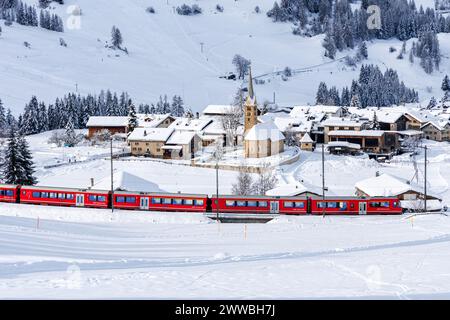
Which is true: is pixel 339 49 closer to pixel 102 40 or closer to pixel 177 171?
pixel 102 40

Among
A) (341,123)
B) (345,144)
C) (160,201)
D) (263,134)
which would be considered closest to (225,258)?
(160,201)

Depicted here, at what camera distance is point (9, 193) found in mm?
40438

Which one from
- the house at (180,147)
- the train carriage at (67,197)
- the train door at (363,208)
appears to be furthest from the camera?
the house at (180,147)

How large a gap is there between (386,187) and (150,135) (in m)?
36.5

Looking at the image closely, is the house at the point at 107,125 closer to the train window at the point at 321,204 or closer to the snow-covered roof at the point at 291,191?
the snow-covered roof at the point at 291,191

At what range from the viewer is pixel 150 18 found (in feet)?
655

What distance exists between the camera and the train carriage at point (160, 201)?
3809 cm

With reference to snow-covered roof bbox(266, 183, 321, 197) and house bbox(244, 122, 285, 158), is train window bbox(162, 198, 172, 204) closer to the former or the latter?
snow-covered roof bbox(266, 183, 321, 197)

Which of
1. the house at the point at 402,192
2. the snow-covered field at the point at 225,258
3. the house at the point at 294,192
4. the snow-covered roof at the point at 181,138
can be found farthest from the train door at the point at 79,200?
the snow-covered roof at the point at 181,138

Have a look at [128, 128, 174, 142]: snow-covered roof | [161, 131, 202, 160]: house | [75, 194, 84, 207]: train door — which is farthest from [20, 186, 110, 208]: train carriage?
[128, 128, 174, 142]: snow-covered roof

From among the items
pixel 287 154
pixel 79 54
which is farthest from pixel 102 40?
pixel 287 154

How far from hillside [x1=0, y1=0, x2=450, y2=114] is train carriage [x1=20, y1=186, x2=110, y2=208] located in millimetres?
77842

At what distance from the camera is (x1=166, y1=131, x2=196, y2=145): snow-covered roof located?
2820 inches
